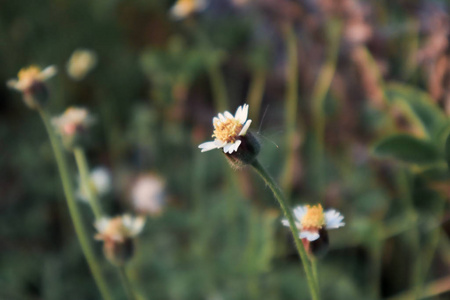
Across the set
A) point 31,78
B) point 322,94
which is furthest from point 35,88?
point 322,94

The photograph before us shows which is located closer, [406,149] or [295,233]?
[295,233]

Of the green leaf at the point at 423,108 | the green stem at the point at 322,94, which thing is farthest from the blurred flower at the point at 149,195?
the green leaf at the point at 423,108

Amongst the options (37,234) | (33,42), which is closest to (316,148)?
(37,234)

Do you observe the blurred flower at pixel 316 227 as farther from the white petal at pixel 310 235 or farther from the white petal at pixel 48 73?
the white petal at pixel 48 73

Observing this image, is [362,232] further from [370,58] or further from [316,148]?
[316,148]

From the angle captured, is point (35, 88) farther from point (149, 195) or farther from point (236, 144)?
point (149, 195)

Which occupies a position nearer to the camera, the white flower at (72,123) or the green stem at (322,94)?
the white flower at (72,123)
